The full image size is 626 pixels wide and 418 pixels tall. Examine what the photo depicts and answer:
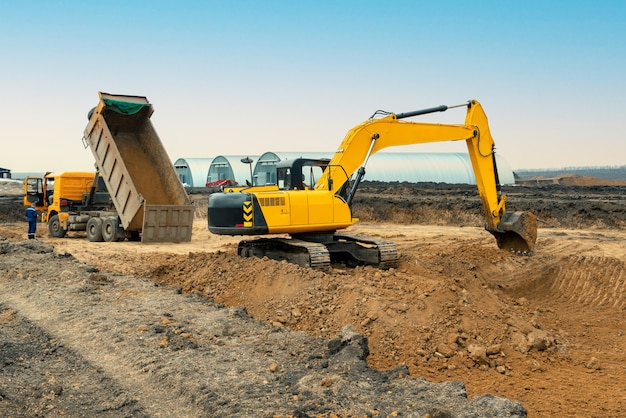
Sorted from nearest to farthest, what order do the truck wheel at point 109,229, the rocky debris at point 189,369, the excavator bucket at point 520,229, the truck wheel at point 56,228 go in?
1. the rocky debris at point 189,369
2. the excavator bucket at point 520,229
3. the truck wheel at point 109,229
4. the truck wheel at point 56,228

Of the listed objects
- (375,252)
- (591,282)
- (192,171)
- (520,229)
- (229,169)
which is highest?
(229,169)

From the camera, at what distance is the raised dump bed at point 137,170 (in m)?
17.5

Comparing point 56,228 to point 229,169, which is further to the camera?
point 229,169

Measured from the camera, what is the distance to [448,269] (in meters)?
13.1

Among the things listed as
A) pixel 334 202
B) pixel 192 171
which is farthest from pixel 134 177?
pixel 192 171

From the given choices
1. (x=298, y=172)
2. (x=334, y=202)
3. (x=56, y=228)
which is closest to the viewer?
(x=334, y=202)

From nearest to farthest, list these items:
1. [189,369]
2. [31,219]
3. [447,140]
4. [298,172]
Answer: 1. [189,369]
2. [298,172]
3. [447,140]
4. [31,219]

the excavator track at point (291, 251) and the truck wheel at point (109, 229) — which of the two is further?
the truck wheel at point (109, 229)

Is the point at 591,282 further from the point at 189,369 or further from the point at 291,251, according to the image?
the point at 189,369

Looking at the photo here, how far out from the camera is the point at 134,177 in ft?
59.7

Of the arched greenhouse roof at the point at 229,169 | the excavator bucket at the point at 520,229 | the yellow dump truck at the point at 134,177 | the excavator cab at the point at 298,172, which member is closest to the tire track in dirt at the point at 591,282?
the excavator bucket at the point at 520,229

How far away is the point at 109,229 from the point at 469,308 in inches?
526

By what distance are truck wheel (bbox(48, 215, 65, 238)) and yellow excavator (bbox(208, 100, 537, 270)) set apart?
1092 centimetres

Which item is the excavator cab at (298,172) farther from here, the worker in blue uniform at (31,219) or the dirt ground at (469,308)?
the worker in blue uniform at (31,219)
